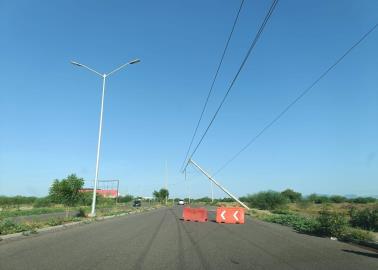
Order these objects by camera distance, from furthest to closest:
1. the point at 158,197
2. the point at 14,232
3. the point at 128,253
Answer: the point at 158,197
the point at 14,232
the point at 128,253

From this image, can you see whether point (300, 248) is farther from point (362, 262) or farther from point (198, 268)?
point (198, 268)

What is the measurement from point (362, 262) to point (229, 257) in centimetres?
362

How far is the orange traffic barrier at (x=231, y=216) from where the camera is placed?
30781 mm

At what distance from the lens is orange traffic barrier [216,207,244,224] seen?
30.8 meters

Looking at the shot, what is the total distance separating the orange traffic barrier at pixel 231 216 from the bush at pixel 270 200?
47.8 metres

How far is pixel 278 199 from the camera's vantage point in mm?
79750

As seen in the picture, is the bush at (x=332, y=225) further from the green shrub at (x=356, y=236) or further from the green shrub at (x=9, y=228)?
the green shrub at (x=9, y=228)

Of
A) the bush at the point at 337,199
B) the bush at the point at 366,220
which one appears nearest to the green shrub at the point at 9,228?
the bush at the point at 366,220

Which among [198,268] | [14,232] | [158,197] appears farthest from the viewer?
[158,197]

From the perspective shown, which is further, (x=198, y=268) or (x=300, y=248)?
(x=300, y=248)

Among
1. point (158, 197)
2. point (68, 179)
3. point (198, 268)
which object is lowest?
point (198, 268)

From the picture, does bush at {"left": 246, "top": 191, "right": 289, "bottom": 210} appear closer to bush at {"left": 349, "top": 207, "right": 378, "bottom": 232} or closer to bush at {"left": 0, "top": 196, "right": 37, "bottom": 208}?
bush at {"left": 349, "top": 207, "right": 378, "bottom": 232}

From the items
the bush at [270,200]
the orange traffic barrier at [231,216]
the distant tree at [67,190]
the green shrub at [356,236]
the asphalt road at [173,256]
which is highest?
the bush at [270,200]

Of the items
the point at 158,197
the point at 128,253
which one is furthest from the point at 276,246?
the point at 158,197
